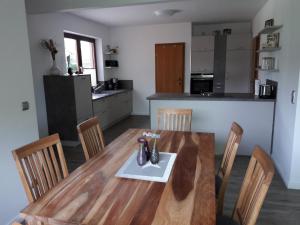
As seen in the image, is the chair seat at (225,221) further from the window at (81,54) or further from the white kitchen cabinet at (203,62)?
the white kitchen cabinet at (203,62)

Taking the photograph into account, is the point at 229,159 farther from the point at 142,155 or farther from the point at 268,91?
the point at 268,91

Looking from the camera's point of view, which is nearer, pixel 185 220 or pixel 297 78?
pixel 185 220

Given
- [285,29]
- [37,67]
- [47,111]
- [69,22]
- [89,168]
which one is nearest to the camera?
[89,168]

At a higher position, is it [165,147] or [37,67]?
[37,67]

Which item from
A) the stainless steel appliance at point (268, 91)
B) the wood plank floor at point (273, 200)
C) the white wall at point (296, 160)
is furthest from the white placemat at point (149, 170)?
the stainless steel appliance at point (268, 91)

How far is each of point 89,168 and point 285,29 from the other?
2832 mm

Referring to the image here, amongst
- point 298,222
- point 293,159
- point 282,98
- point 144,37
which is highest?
point 144,37

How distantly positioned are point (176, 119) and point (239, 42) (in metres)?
4.05

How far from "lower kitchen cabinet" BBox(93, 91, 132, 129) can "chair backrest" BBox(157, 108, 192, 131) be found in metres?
2.45

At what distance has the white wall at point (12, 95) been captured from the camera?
201cm

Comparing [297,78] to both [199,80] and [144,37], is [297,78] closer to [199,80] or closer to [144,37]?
[199,80]

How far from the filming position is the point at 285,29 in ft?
9.48

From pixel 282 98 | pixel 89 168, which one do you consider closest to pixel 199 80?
pixel 282 98

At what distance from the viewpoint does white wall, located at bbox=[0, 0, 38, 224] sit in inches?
79.2
